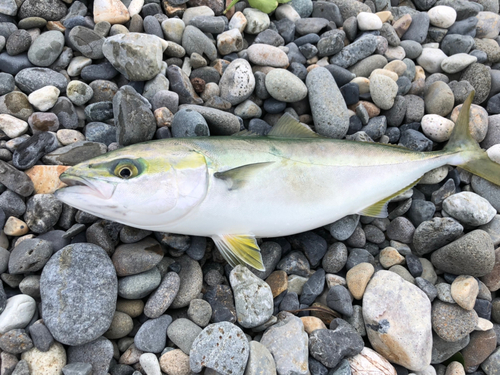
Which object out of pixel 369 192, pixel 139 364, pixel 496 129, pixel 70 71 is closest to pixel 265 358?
pixel 139 364

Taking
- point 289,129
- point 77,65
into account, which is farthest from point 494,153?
point 77,65

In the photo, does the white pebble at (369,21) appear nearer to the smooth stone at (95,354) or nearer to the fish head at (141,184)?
the fish head at (141,184)

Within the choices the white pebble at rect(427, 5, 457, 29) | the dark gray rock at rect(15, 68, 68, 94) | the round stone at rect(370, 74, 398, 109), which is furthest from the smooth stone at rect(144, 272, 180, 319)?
the white pebble at rect(427, 5, 457, 29)

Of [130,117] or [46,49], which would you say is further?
[46,49]

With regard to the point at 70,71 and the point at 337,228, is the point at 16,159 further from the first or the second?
the point at 337,228

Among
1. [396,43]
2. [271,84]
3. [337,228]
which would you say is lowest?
[337,228]

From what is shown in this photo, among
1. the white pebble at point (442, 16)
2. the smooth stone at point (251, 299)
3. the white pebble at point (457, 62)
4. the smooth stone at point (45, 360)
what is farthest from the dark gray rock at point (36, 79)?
the white pebble at point (442, 16)

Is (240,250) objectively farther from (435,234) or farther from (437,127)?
(437,127)
